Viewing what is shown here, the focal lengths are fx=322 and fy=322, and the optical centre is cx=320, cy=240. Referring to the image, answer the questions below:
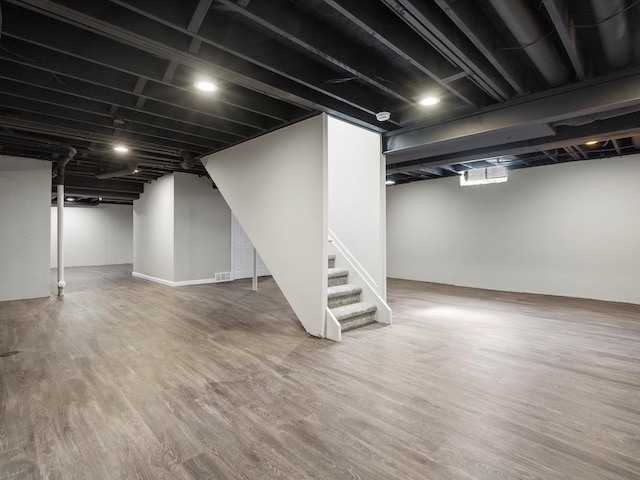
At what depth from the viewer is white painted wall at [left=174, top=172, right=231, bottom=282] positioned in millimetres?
7492

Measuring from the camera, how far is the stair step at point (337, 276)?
4.51m

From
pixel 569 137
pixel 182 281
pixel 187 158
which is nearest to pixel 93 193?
pixel 182 281

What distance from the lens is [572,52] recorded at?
8.25ft

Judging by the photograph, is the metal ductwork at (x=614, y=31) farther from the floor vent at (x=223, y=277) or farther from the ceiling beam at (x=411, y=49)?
the floor vent at (x=223, y=277)

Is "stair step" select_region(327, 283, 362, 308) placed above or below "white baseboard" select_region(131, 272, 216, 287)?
above

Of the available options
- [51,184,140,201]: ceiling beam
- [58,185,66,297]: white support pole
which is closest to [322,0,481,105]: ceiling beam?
[58,185,66,297]: white support pole

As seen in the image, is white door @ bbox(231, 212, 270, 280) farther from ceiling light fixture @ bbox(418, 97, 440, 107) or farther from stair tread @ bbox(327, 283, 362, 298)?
ceiling light fixture @ bbox(418, 97, 440, 107)

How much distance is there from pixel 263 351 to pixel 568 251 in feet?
20.1

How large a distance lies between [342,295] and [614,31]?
11.5 feet

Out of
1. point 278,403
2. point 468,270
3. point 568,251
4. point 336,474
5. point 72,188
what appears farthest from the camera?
point 72,188

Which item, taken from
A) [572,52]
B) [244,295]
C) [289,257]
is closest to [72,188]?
[244,295]

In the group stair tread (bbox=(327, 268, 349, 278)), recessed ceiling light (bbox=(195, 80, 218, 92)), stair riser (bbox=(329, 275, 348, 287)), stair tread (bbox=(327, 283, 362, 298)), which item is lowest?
stair tread (bbox=(327, 283, 362, 298))

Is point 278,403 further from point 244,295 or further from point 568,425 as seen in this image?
point 244,295

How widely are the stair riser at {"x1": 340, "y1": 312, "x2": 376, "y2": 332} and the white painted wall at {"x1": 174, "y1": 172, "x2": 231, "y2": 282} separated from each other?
493 centimetres
